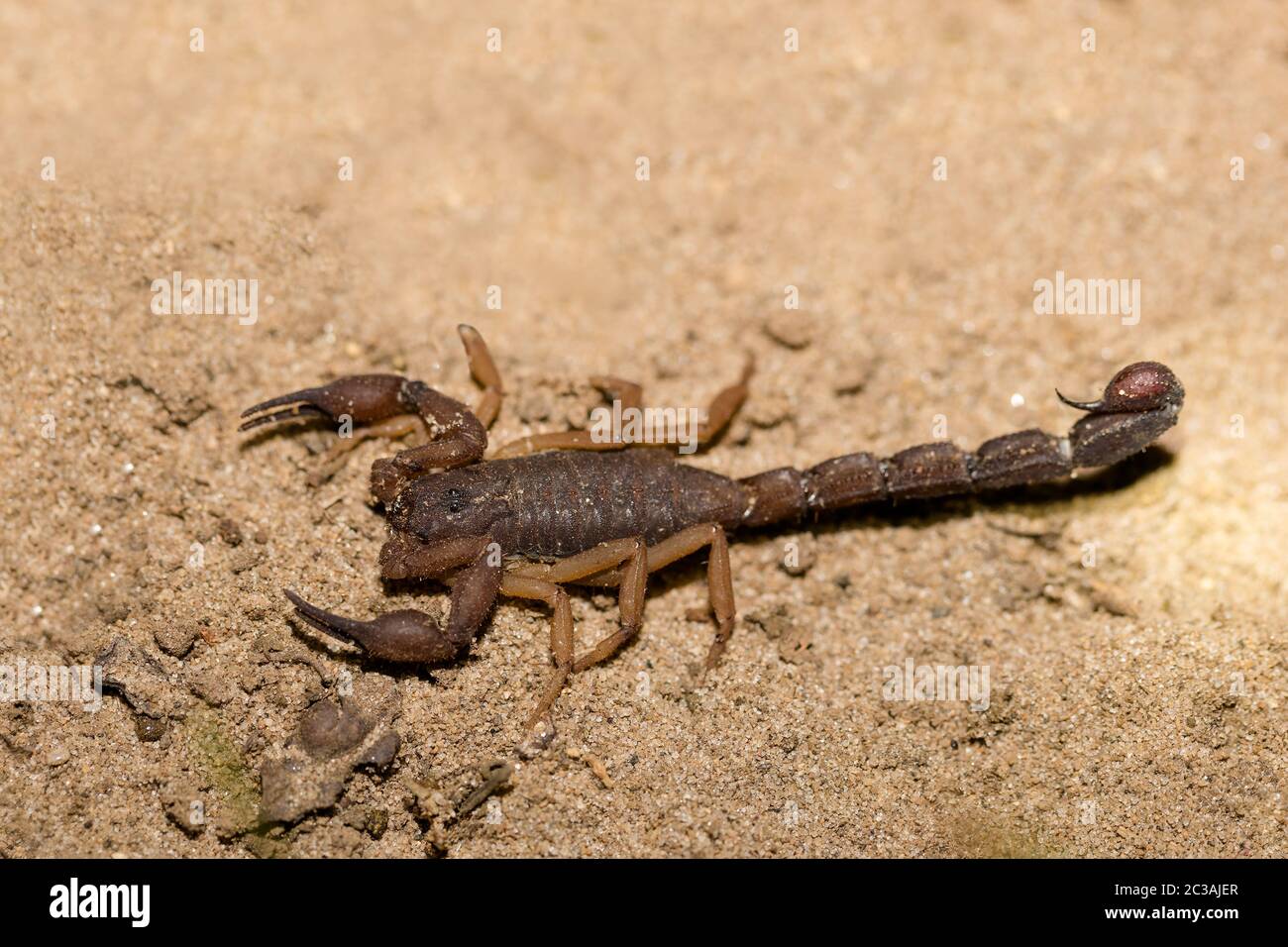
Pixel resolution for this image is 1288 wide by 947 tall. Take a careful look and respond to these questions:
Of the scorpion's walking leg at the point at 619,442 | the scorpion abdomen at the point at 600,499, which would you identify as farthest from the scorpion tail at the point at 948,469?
the scorpion's walking leg at the point at 619,442

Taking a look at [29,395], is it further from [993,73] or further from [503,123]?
[993,73]

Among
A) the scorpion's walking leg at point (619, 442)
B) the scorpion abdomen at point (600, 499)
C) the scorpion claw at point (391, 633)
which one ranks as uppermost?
the scorpion's walking leg at point (619, 442)

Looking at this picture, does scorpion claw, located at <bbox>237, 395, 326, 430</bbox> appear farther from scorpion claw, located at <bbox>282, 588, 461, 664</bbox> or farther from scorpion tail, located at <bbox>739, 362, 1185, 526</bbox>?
scorpion tail, located at <bbox>739, 362, 1185, 526</bbox>

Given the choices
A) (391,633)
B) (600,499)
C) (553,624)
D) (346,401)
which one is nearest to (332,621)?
(391,633)

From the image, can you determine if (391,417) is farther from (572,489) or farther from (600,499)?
(600,499)

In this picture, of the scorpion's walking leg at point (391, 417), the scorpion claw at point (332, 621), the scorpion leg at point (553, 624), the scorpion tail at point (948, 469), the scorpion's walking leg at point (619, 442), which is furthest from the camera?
the scorpion's walking leg at point (619, 442)

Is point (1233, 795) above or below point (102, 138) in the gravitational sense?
below

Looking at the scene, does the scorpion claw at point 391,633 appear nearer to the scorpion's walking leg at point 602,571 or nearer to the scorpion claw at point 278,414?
the scorpion's walking leg at point 602,571
